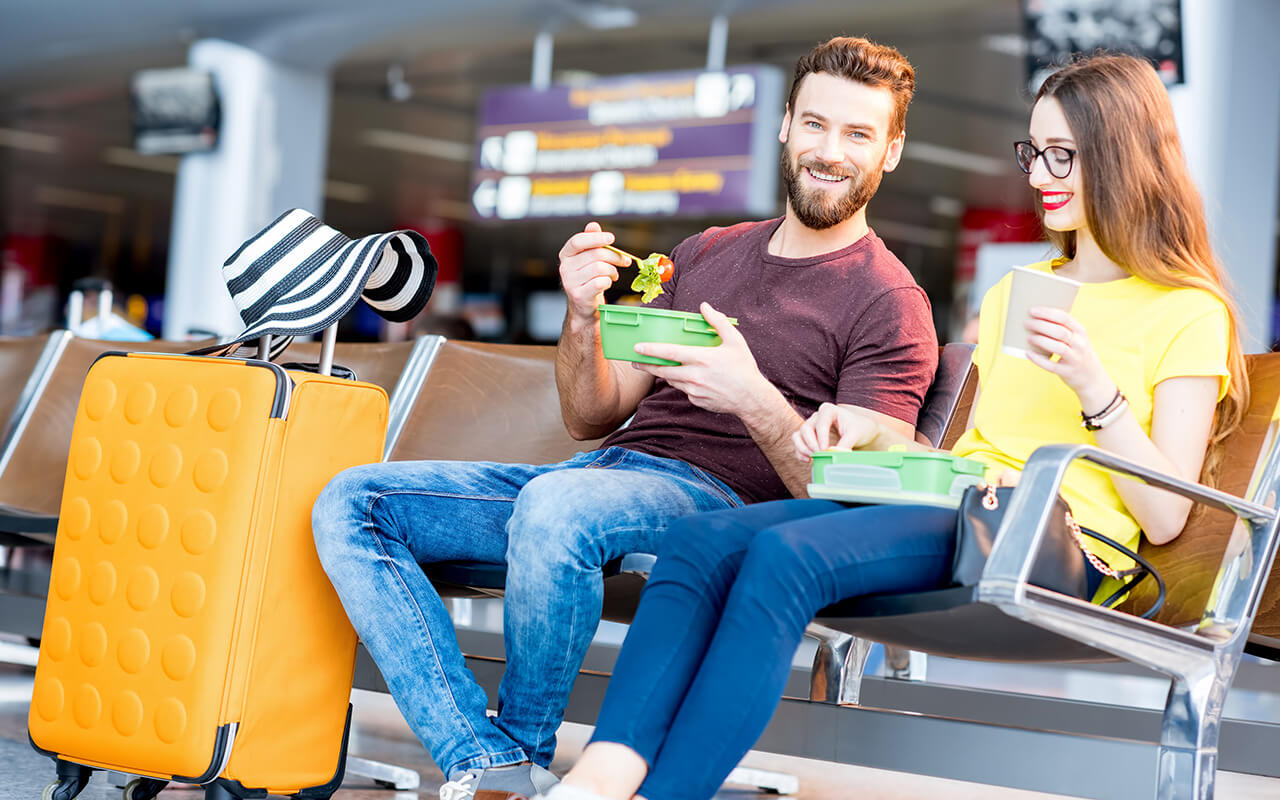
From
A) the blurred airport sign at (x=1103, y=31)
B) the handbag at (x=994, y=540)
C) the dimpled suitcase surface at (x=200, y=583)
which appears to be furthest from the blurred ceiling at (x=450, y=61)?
the handbag at (x=994, y=540)

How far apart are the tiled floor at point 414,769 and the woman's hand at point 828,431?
44.8 inches

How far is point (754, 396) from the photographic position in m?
1.90

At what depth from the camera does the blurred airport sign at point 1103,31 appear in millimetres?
4949

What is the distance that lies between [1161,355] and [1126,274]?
0.59 feet

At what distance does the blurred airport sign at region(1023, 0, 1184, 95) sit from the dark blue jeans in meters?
3.53

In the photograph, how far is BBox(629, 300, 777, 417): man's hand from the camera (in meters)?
1.87

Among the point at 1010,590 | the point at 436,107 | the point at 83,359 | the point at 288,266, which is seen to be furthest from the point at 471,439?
the point at 436,107

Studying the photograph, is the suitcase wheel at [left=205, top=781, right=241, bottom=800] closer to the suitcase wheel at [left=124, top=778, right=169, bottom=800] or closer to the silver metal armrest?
the suitcase wheel at [left=124, top=778, right=169, bottom=800]

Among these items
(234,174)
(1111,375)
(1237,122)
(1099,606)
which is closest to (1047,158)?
(1111,375)

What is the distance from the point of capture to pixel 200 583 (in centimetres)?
195

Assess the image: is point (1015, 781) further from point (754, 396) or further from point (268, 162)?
point (268, 162)

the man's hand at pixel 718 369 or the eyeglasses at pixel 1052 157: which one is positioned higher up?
the eyeglasses at pixel 1052 157

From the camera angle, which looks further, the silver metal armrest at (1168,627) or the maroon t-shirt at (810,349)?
the maroon t-shirt at (810,349)

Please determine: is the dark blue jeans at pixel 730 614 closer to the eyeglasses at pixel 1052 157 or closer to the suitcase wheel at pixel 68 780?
the eyeglasses at pixel 1052 157
